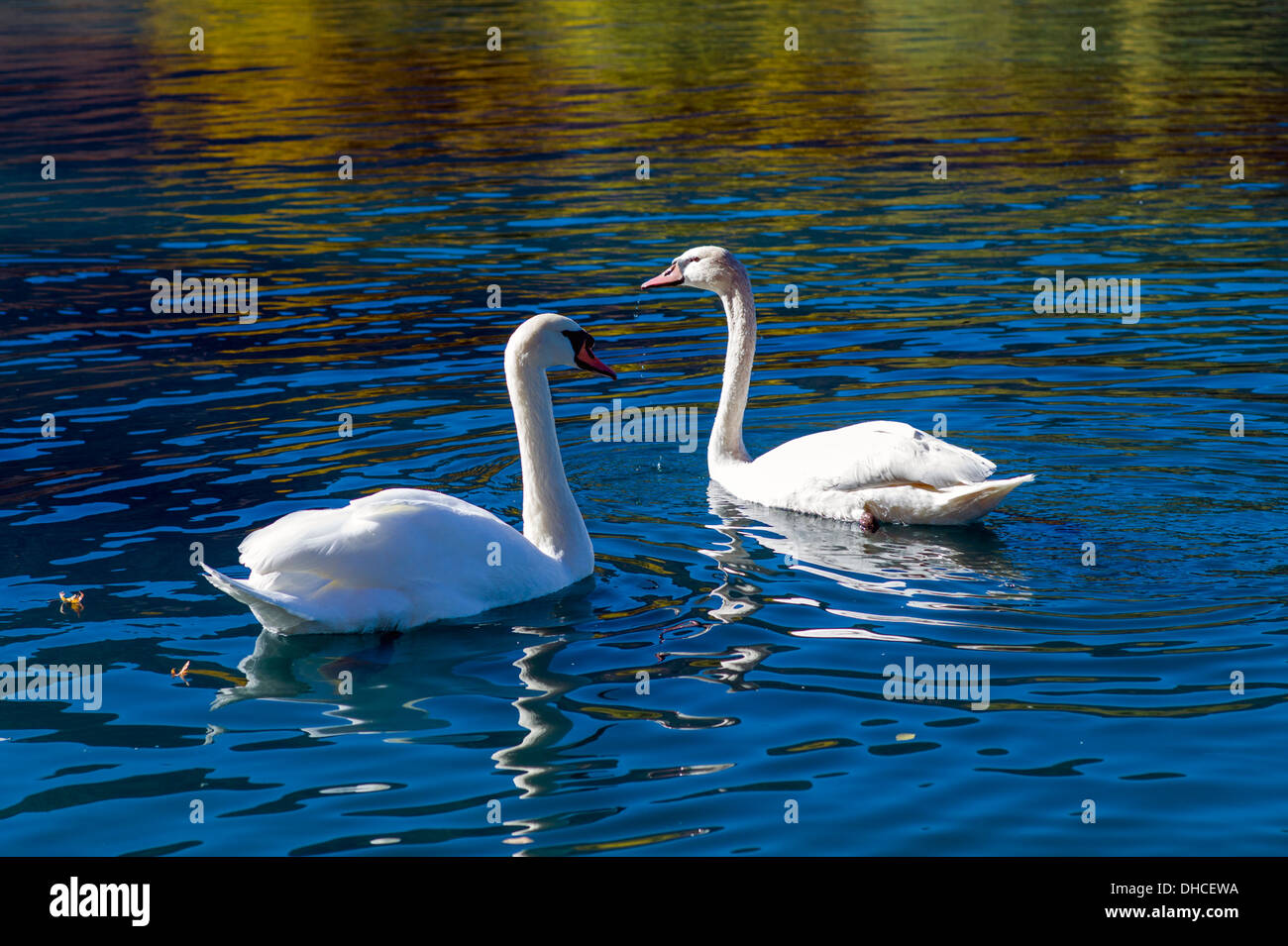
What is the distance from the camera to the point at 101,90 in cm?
3219

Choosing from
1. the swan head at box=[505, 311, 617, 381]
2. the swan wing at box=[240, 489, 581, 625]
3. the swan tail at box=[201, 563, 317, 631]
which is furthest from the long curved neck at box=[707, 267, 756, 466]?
the swan tail at box=[201, 563, 317, 631]

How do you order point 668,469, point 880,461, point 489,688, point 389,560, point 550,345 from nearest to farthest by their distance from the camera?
point 489,688
point 389,560
point 550,345
point 880,461
point 668,469

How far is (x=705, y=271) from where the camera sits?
11602 mm

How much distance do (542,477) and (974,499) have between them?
7.86 feet

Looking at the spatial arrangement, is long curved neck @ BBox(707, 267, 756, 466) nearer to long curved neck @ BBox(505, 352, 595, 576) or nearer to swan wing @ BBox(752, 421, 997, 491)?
swan wing @ BBox(752, 421, 997, 491)

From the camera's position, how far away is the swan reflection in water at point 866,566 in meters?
8.52

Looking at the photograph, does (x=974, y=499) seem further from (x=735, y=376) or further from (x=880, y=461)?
(x=735, y=376)

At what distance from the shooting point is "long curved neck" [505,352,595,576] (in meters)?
9.05

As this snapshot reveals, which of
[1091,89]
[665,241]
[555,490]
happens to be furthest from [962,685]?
[1091,89]

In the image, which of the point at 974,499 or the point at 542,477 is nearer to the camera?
the point at 542,477

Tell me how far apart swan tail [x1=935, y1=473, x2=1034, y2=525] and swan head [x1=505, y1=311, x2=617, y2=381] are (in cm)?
204

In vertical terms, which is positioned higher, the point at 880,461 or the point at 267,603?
the point at 880,461

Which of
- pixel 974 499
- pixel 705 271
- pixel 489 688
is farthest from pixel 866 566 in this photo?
Answer: pixel 705 271

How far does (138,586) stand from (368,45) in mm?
31841
